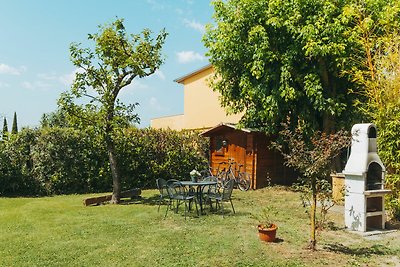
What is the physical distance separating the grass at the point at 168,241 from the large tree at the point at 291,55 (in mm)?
4005

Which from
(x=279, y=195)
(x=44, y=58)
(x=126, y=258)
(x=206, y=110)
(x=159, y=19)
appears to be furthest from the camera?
(x=206, y=110)

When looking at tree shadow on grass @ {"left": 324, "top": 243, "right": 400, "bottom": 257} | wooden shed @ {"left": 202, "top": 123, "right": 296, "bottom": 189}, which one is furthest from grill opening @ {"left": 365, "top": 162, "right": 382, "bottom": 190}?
wooden shed @ {"left": 202, "top": 123, "right": 296, "bottom": 189}

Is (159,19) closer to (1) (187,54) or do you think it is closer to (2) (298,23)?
(1) (187,54)

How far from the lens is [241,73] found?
41.4 feet

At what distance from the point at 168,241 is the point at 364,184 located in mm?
4035

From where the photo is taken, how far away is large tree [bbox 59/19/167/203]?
9773 millimetres

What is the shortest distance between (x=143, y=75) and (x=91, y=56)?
1574mm

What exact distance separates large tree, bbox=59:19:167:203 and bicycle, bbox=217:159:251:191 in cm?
471

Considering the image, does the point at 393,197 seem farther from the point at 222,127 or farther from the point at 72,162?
the point at 72,162

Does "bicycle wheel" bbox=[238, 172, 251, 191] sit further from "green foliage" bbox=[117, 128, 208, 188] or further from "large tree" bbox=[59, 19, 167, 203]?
"large tree" bbox=[59, 19, 167, 203]

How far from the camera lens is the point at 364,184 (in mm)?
6844

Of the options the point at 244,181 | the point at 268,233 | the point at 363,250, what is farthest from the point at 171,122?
the point at 363,250

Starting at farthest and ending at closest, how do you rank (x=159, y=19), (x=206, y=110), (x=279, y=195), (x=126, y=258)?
(x=206, y=110), (x=279, y=195), (x=159, y=19), (x=126, y=258)

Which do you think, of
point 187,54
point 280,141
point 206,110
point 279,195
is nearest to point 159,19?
point 187,54
